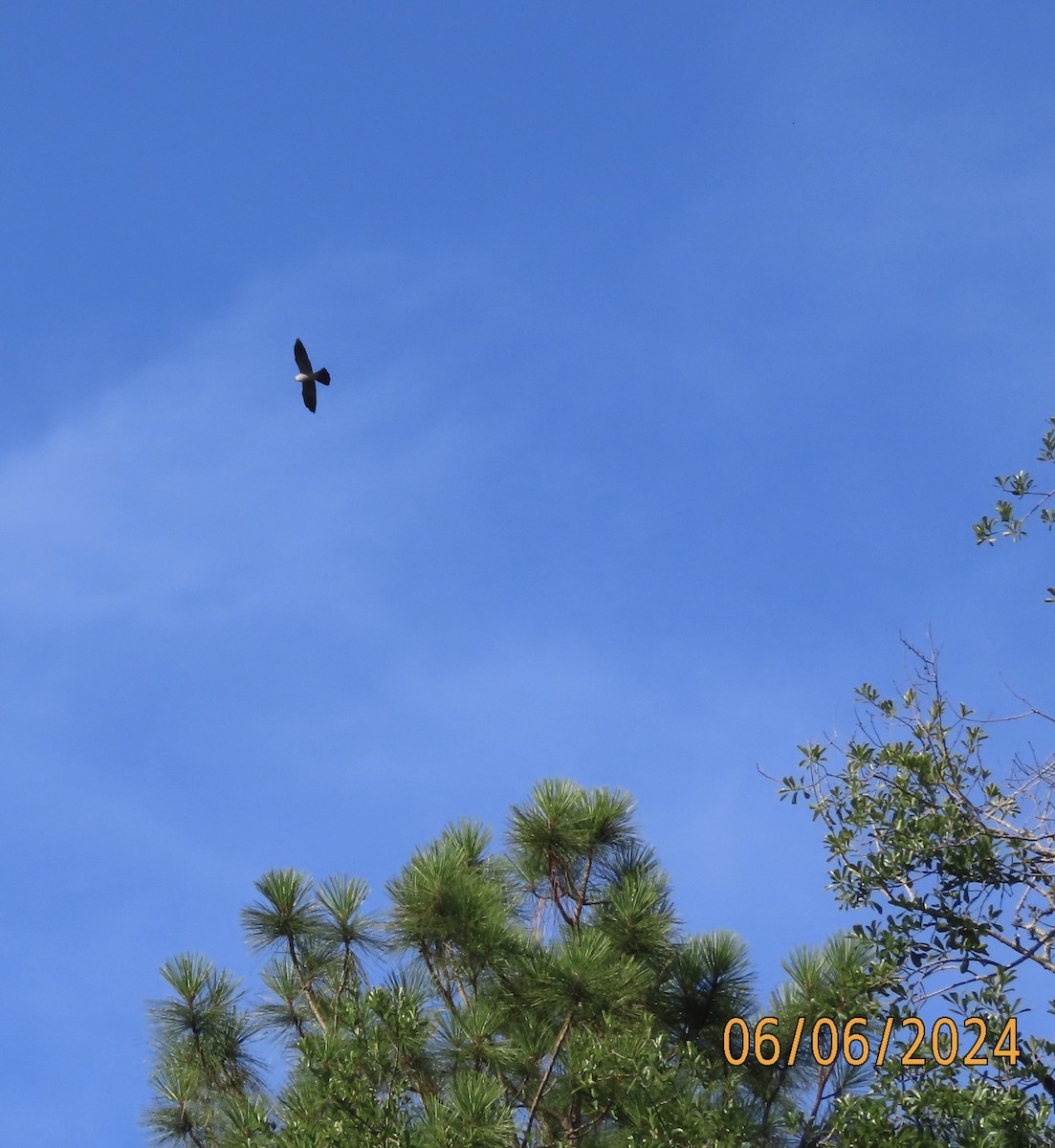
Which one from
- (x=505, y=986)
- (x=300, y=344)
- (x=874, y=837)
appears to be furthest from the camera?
(x=300, y=344)

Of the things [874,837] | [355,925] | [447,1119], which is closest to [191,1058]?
[355,925]

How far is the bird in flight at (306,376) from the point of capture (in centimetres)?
1316

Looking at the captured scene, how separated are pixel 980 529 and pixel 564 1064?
18.4ft

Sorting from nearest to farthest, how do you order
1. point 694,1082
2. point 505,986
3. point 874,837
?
point 874,837 → point 694,1082 → point 505,986

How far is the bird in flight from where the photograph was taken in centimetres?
1316

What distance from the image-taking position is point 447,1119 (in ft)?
34.2

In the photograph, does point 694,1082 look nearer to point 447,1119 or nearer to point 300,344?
point 447,1119

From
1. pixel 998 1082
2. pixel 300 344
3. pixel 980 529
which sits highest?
pixel 300 344

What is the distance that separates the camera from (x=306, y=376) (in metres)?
13.2

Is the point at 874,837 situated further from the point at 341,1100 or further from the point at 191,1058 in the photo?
the point at 191,1058

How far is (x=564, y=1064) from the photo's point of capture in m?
11.9

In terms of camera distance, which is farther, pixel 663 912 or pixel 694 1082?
pixel 663 912

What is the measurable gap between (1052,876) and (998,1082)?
0.98m

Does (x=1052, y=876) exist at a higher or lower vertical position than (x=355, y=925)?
lower
